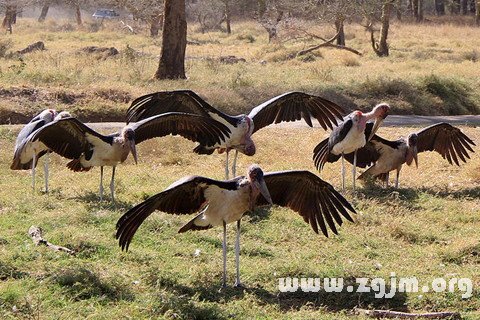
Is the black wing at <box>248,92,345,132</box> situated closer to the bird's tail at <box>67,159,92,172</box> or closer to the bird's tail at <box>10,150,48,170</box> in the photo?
the bird's tail at <box>67,159,92,172</box>

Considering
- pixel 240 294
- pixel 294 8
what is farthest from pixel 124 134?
pixel 294 8

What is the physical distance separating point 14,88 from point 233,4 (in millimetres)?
25451

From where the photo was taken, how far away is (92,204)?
328 inches

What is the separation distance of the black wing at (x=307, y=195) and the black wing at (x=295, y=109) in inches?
120

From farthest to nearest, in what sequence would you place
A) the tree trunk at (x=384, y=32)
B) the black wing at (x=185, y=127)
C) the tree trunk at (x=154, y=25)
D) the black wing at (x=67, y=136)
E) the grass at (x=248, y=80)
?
the tree trunk at (x=154, y=25) < the tree trunk at (x=384, y=32) < the grass at (x=248, y=80) < the black wing at (x=67, y=136) < the black wing at (x=185, y=127)

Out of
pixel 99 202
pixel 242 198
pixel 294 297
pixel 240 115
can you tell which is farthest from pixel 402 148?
pixel 242 198

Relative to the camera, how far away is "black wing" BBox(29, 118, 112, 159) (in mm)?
7895

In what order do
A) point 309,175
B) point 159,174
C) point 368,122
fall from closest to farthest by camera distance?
point 309,175 → point 368,122 → point 159,174

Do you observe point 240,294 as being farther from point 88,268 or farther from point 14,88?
point 14,88

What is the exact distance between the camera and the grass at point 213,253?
5688 millimetres

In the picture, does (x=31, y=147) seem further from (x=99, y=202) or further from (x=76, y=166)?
(x=99, y=202)

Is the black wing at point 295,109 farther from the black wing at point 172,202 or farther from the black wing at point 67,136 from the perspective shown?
the black wing at point 172,202

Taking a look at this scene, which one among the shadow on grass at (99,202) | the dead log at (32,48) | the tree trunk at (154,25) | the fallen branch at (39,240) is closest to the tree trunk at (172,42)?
the dead log at (32,48)

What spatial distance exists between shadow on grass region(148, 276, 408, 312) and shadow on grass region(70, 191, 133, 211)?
2.25 metres
